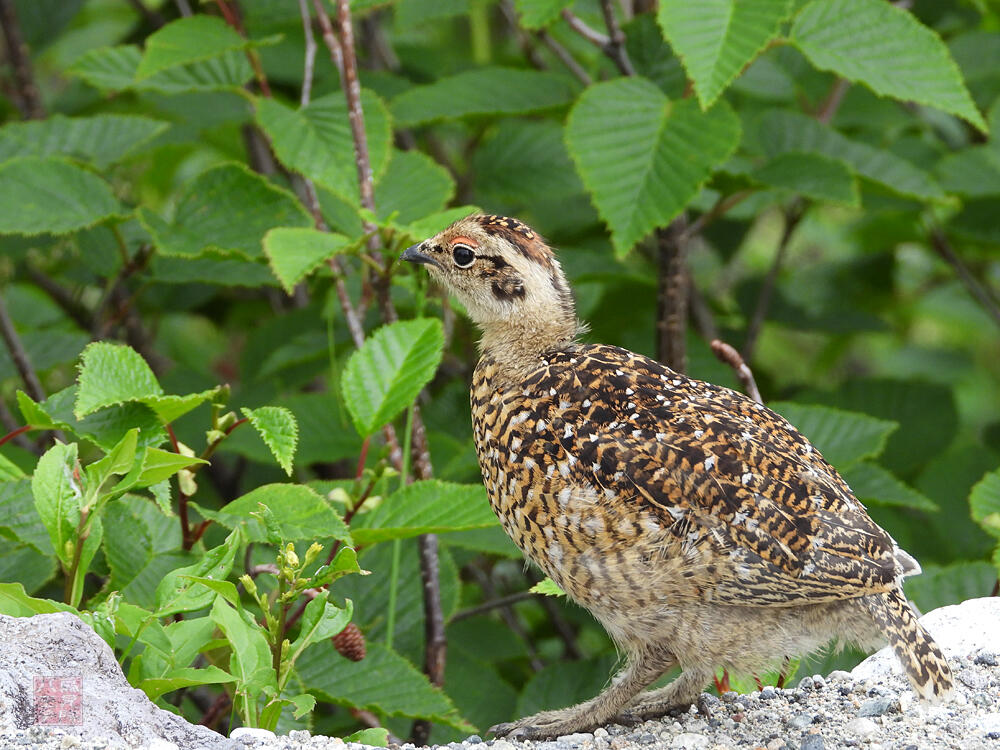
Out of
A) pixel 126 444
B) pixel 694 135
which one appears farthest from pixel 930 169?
pixel 126 444

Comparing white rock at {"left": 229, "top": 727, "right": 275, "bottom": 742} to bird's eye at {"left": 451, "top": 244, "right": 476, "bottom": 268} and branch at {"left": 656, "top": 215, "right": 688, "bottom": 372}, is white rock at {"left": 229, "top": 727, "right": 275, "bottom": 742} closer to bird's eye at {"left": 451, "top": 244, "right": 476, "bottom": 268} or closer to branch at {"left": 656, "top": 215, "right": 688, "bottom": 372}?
bird's eye at {"left": 451, "top": 244, "right": 476, "bottom": 268}

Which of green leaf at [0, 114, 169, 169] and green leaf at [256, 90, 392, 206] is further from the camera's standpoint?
green leaf at [0, 114, 169, 169]

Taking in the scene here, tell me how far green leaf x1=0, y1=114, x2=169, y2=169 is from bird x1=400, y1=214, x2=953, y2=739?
2410 millimetres

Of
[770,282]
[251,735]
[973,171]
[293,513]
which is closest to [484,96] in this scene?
[770,282]

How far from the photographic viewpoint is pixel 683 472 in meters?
3.33

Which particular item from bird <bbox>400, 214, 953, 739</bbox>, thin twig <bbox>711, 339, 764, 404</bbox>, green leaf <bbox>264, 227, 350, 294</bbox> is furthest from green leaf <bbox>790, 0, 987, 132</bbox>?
green leaf <bbox>264, 227, 350, 294</bbox>

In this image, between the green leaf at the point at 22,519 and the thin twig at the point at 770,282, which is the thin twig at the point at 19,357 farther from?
the thin twig at the point at 770,282

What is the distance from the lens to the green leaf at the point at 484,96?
5.44 metres

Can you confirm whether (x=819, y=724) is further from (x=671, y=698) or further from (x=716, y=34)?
(x=716, y=34)

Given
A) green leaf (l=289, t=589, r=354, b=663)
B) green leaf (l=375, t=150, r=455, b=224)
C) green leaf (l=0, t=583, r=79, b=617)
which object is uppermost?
green leaf (l=375, t=150, r=455, b=224)

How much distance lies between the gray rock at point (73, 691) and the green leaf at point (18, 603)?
118 mm

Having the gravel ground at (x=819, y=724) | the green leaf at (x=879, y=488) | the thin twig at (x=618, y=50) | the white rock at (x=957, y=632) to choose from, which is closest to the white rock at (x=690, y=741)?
the gravel ground at (x=819, y=724)

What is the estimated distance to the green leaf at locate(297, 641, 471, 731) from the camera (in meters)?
3.61

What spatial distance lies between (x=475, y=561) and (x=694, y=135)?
2.69 metres
